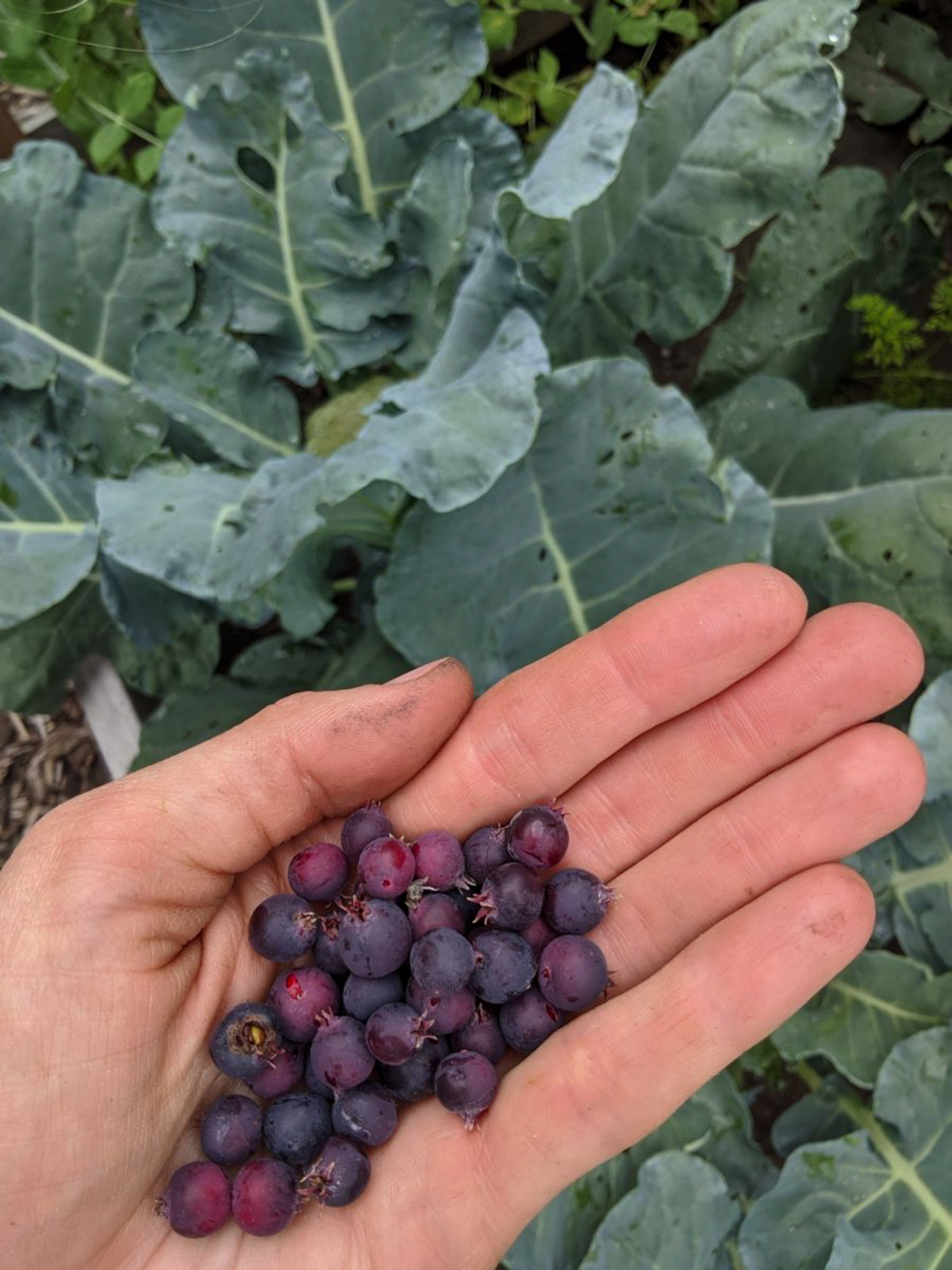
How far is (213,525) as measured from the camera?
1.67 m

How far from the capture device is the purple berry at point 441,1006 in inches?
56.4

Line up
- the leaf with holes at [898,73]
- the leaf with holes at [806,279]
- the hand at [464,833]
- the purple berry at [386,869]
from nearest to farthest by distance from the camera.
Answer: the hand at [464,833] → the purple berry at [386,869] → the leaf with holes at [806,279] → the leaf with holes at [898,73]

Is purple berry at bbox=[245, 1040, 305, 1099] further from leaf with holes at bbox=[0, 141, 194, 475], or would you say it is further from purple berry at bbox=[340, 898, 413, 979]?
leaf with holes at bbox=[0, 141, 194, 475]

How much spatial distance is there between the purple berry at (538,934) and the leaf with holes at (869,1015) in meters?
0.63

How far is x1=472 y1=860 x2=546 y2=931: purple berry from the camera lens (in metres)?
1.49

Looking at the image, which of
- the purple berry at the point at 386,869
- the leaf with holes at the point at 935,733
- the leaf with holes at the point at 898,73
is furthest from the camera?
the leaf with holes at the point at 898,73

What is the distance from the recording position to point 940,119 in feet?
8.29

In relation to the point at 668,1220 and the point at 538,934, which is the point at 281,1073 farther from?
the point at 668,1220

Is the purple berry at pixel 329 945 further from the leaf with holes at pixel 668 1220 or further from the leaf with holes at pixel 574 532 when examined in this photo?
the leaf with holes at pixel 668 1220

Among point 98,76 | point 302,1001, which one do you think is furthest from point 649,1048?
point 98,76

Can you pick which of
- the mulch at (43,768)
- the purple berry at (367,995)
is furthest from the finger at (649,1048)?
the mulch at (43,768)

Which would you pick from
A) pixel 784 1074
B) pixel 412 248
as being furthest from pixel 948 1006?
pixel 412 248

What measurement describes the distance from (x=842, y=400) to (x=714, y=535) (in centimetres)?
101

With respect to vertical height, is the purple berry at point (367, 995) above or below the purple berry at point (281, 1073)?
above
